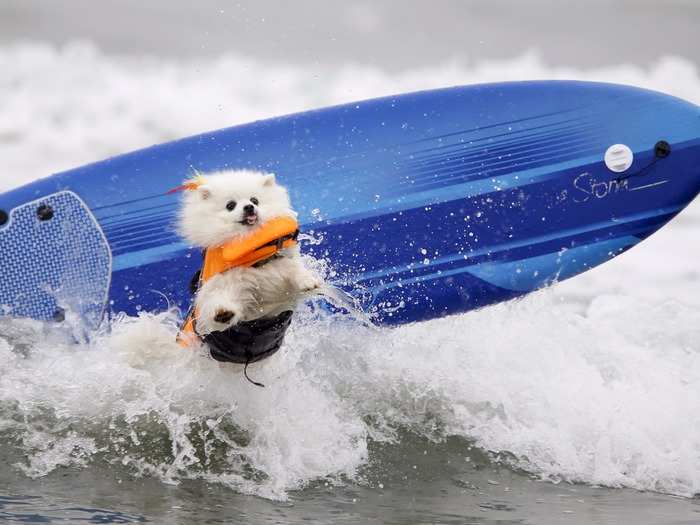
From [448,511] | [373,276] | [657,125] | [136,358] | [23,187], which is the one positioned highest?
[657,125]

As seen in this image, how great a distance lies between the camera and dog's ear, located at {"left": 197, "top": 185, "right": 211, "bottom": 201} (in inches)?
130

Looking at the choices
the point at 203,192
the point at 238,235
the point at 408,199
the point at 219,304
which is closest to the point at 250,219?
the point at 238,235

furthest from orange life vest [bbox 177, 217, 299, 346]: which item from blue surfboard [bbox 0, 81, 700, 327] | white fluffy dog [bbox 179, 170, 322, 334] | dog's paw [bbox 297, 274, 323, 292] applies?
blue surfboard [bbox 0, 81, 700, 327]

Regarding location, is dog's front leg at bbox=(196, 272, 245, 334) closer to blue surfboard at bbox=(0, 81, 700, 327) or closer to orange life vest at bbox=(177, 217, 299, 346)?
orange life vest at bbox=(177, 217, 299, 346)

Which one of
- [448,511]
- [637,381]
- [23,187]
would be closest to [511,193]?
[637,381]

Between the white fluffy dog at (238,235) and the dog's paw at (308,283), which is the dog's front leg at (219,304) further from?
the dog's paw at (308,283)

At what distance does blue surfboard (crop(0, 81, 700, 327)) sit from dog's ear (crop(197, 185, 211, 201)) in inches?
60.6

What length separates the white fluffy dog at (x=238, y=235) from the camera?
3.27m

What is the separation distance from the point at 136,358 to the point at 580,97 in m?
2.78

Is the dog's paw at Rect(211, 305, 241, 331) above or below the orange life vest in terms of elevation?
below

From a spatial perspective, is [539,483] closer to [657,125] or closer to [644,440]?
[644,440]

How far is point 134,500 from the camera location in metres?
3.12

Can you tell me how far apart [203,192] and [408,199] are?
1.79 m

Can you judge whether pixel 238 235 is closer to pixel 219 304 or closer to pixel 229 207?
pixel 229 207
